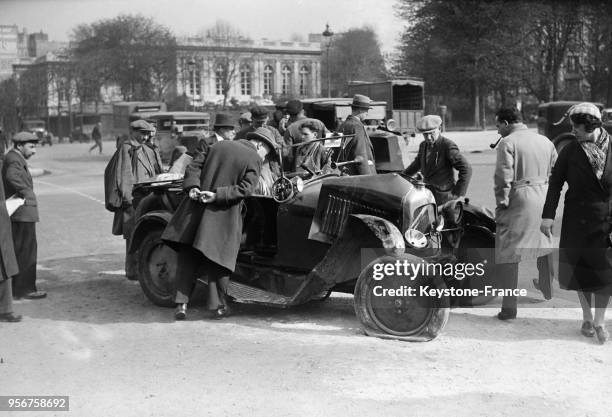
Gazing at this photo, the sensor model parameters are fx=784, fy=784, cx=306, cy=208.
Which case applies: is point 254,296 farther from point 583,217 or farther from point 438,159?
point 583,217

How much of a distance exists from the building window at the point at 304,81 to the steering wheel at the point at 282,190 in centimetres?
4885

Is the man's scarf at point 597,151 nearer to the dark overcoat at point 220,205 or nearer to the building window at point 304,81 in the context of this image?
the dark overcoat at point 220,205

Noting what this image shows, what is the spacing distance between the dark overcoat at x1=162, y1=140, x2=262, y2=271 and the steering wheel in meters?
0.18

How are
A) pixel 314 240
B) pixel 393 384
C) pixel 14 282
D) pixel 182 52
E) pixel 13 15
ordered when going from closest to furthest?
pixel 393 384 → pixel 314 240 → pixel 14 282 → pixel 13 15 → pixel 182 52

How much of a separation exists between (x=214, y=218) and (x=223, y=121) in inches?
50.5

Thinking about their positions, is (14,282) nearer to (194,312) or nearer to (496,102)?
(194,312)

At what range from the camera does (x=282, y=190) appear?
653 cm

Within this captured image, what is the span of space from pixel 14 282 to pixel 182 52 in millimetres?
60228

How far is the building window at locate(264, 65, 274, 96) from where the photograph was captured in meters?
61.6

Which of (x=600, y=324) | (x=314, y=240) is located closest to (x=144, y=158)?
(x=314, y=240)

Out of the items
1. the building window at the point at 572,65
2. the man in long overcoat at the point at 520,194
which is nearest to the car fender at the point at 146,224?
the man in long overcoat at the point at 520,194

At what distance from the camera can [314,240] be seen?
6422mm

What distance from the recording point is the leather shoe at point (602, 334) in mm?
5711

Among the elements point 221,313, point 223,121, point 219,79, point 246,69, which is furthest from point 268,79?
point 221,313
